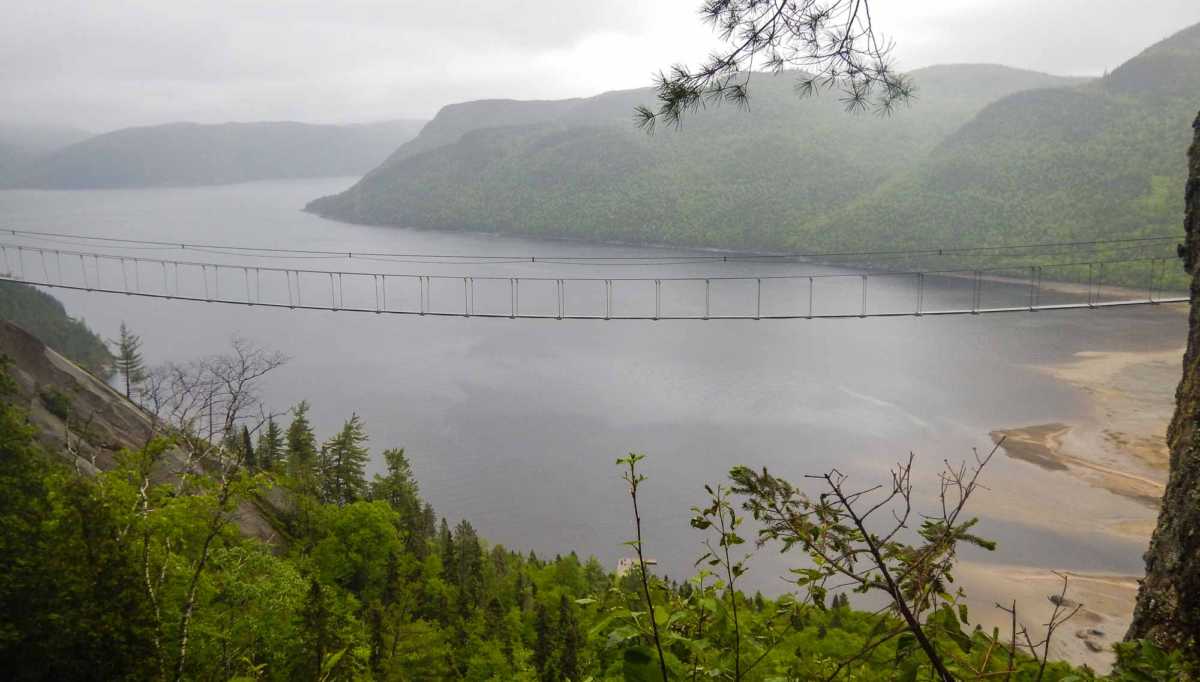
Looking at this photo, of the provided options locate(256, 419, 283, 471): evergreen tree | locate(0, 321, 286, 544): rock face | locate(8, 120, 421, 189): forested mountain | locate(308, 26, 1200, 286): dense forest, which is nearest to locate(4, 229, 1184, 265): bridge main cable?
locate(0, 321, 286, 544): rock face

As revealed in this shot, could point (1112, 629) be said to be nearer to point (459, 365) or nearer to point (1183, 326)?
point (459, 365)

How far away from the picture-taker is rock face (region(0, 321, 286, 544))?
11428 millimetres

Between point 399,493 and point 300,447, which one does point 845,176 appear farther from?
point 399,493

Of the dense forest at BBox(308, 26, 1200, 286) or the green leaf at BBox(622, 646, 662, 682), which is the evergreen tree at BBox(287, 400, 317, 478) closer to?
the green leaf at BBox(622, 646, 662, 682)

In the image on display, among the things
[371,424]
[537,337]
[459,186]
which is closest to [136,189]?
[459,186]

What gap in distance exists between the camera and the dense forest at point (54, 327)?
2628 cm

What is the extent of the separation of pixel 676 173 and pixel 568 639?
2036 inches

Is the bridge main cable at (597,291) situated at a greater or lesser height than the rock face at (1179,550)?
lesser

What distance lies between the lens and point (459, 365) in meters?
28.1

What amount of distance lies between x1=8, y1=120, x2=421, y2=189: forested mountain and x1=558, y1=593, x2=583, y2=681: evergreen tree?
11197 centimetres

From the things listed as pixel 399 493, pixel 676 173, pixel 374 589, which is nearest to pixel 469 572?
pixel 374 589

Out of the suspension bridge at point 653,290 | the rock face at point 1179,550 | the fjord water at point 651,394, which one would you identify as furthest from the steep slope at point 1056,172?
the rock face at point 1179,550

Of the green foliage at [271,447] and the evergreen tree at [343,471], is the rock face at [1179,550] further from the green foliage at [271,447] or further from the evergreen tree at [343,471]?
the green foliage at [271,447]

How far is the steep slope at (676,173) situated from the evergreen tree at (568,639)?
3996 centimetres
